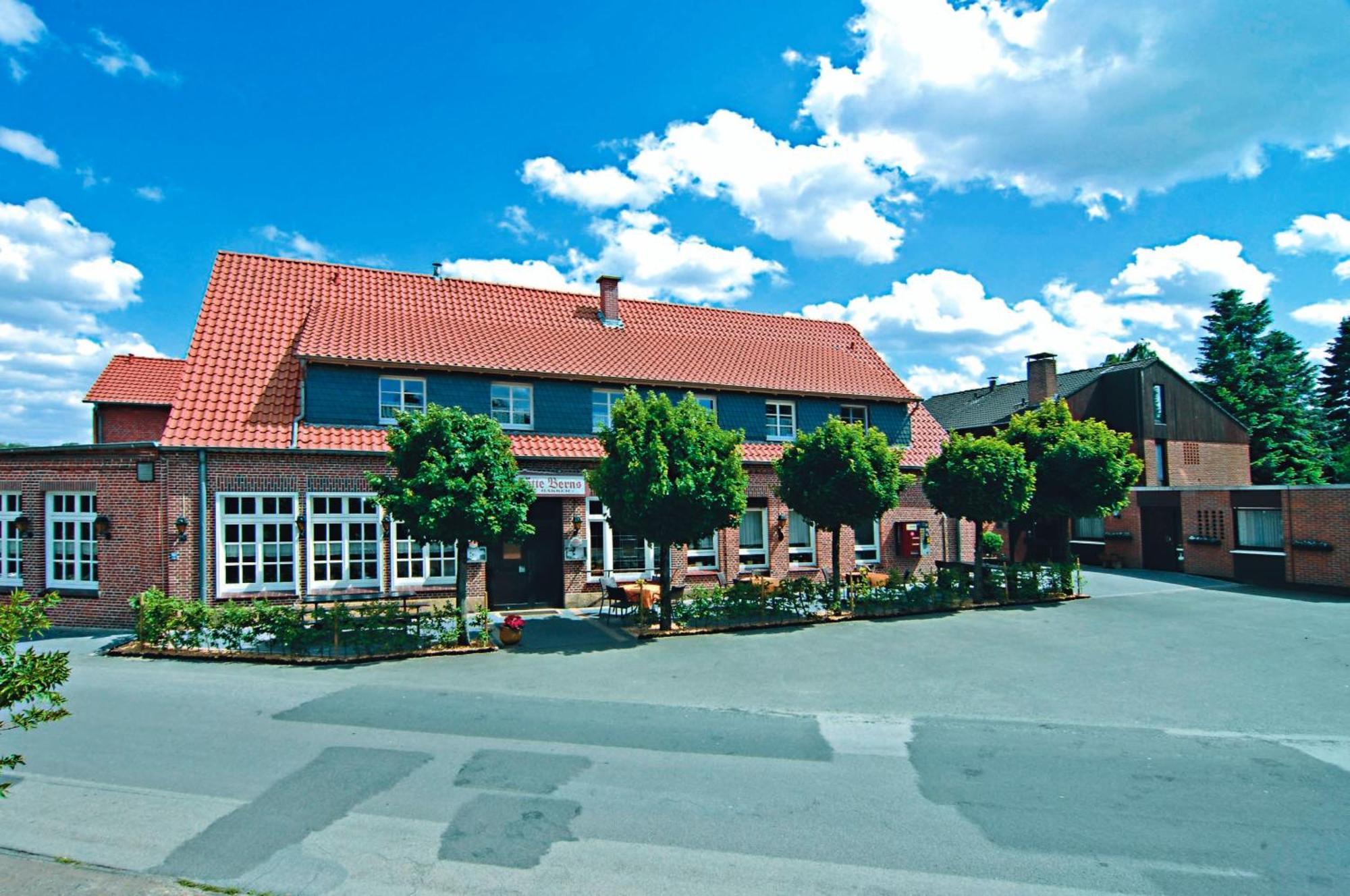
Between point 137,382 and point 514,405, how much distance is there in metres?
15.5

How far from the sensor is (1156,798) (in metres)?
7.73

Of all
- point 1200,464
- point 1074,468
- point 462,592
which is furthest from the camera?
point 1200,464

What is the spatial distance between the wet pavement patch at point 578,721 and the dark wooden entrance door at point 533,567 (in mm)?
7582

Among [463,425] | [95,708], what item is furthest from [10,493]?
[463,425]

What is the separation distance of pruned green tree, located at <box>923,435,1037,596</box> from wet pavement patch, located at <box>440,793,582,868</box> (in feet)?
49.5

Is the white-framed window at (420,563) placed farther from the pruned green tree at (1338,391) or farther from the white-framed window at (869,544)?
the pruned green tree at (1338,391)

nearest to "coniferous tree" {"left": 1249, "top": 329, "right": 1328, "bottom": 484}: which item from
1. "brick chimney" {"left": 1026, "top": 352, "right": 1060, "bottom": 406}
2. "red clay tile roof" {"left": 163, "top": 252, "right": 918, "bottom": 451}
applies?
"brick chimney" {"left": 1026, "top": 352, "right": 1060, "bottom": 406}

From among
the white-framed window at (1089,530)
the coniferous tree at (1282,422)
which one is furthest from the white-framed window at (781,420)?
the coniferous tree at (1282,422)

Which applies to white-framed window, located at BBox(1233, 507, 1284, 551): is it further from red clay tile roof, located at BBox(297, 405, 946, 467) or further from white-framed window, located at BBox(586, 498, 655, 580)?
white-framed window, located at BBox(586, 498, 655, 580)

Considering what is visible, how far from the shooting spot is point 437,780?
792cm

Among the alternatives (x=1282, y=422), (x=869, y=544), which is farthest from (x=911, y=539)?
(x=1282, y=422)

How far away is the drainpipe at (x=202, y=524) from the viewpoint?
1628 centimetres

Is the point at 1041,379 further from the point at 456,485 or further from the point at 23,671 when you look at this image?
the point at 23,671

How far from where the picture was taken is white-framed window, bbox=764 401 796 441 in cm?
2306
